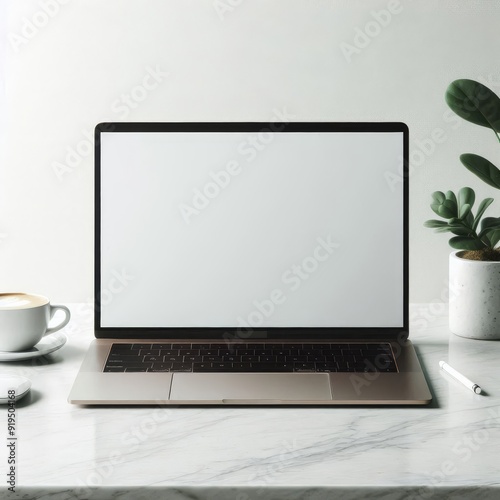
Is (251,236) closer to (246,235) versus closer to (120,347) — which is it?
(246,235)

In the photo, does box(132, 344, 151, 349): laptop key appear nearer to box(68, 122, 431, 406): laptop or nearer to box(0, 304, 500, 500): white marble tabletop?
box(68, 122, 431, 406): laptop

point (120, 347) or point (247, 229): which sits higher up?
point (247, 229)

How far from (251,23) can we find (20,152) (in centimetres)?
69

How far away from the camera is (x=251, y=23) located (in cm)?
181

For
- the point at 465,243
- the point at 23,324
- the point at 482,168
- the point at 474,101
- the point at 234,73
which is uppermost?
the point at 234,73

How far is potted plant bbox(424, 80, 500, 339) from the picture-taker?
44.8 inches

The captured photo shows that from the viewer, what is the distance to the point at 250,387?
0.94 m

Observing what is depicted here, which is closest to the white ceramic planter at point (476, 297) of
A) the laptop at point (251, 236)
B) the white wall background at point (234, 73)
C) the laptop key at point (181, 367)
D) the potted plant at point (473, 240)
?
the potted plant at point (473, 240)

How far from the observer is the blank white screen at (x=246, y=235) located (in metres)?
1.10

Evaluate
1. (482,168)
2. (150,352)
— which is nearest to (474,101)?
(482,168)

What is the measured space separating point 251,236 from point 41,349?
36cm

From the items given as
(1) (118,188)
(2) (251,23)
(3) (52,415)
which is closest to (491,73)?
(2) (251,23)

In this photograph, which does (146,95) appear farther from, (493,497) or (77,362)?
(493,497)

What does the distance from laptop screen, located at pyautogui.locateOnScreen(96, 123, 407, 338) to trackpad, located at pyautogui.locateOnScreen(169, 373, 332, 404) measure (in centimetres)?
15
